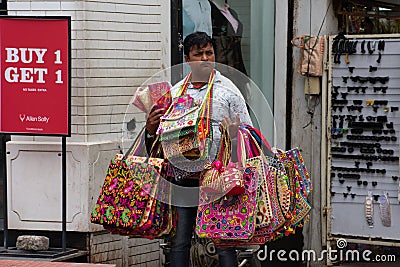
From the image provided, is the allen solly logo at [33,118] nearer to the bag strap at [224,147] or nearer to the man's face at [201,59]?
the man's face at [201,59]

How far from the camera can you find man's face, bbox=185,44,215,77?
6.50m

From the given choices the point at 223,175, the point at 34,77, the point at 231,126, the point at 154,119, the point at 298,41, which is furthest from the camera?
the point at 298,41

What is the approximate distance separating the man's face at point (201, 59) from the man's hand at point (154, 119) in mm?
387

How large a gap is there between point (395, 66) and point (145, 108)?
2455mm

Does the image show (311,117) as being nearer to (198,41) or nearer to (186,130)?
(198,41)

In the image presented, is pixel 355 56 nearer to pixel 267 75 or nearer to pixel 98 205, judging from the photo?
pixel 267 75

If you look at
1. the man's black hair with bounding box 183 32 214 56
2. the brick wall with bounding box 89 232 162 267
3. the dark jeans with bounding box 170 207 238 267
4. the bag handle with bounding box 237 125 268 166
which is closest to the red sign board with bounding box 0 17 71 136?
the brick wall with bounding box 89 232 162 267

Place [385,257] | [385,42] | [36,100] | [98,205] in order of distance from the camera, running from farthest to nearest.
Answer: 1. [385,257]
2. [385,42]
3. [36,100]
4. [98,205]

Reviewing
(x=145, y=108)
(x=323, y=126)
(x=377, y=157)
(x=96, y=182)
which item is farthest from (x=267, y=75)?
(x=145, y=108)

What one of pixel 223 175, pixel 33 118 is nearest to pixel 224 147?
pixel 223 175

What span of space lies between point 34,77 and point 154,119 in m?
1.45

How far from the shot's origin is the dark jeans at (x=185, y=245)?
653cm

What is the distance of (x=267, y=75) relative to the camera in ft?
29.3

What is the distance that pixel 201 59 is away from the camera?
6520 millimetres
